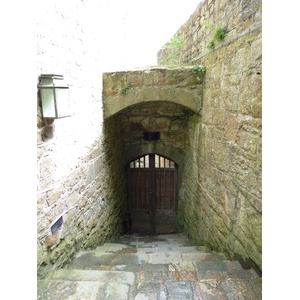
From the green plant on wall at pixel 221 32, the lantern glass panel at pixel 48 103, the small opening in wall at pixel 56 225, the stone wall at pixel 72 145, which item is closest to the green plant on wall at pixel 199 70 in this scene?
the green plant on wall at pixel 221 32

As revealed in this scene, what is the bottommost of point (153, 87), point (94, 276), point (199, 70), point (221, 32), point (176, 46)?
point (94, 276)

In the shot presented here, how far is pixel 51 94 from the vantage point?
1786 millimetres

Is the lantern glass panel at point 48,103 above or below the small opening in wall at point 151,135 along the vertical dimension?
above

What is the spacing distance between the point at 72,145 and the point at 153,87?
162 cm

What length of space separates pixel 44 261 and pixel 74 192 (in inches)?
29.4

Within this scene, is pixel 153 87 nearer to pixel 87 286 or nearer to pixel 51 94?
pixel 51 94

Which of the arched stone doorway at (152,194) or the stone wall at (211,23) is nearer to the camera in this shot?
the stone wall at (211,23)

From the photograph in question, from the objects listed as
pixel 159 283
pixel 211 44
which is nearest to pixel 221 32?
pixel 211 44

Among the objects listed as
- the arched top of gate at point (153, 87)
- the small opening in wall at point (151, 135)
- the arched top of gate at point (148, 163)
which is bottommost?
the arched top of gate at point (148, 163)

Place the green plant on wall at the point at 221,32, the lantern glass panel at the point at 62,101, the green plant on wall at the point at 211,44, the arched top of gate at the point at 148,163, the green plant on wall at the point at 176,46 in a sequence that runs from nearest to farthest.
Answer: the lantern glass panel at the point at 62,101 → the green plant on wall at the point at 221,32 → the green plant on wall at the point at 211,44 → the green plant on wall at the point at 176,46 → the arched top of gate at the point at 148,163

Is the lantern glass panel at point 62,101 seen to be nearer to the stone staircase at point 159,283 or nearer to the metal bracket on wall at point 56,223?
the metal bracket on wall at point 56,223

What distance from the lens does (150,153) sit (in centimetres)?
511

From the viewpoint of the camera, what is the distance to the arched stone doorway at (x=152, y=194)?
5.48 meters

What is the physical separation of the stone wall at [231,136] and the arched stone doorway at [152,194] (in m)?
1.59
